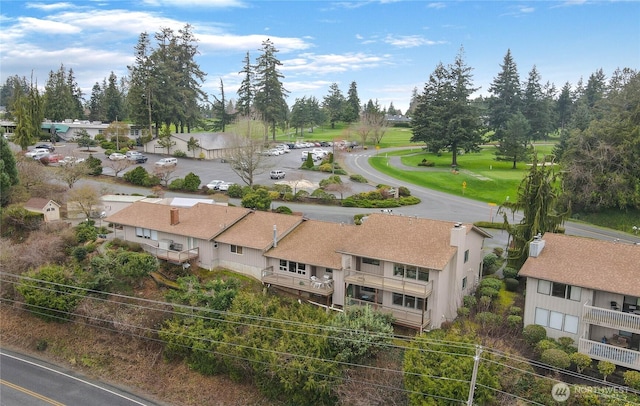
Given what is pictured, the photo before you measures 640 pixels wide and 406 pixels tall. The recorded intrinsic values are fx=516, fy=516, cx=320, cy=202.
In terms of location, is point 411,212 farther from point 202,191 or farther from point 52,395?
point 52,395

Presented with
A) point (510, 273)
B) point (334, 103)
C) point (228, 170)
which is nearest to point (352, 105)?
point (334, 103)

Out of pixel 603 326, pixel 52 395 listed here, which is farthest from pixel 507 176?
pixel 52 395

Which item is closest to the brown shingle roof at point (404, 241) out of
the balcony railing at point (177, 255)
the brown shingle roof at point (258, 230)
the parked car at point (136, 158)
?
the brown shingle roof at point (258, 230)

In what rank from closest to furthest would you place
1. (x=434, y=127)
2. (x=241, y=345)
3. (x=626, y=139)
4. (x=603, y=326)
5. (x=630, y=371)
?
(x=630, y=371) < (x=603, y=326) < (x=241, y=345) < (x=626, y=139) < (x=434, y=127)

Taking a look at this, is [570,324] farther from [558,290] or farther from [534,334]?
[534,334]

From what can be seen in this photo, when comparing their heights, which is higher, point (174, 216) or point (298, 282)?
→ point (174, 216)

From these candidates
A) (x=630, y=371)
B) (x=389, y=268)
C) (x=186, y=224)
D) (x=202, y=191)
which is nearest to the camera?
(x=630, y=371)

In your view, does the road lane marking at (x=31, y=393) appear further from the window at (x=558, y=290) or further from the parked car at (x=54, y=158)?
the parked car at (x=54, y=158)
